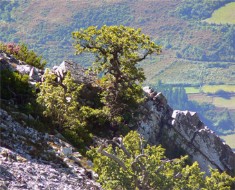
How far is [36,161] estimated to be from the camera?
33469mm

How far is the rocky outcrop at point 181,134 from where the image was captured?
165 ft

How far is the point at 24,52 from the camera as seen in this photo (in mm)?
55250

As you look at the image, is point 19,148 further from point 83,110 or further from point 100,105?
point 100,105

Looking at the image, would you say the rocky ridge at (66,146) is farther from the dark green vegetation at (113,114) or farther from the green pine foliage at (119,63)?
the green pine foliage at (119,63)

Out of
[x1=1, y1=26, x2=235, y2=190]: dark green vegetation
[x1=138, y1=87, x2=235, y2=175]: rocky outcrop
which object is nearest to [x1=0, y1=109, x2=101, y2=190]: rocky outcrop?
[x1=1, y1=26, x2=235, y2=190]: dark green vegetation

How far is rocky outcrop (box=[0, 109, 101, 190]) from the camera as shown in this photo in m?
30.6

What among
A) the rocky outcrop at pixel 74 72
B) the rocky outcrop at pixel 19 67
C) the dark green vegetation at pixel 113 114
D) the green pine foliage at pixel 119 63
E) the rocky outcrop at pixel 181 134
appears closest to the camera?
the dark green vegetation at pixel 113 114

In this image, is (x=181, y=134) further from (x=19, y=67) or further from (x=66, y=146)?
(x=66, y=146)

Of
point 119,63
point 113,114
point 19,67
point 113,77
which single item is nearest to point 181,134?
point 113,77

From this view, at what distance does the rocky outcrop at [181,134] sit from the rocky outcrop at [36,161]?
1304 cm

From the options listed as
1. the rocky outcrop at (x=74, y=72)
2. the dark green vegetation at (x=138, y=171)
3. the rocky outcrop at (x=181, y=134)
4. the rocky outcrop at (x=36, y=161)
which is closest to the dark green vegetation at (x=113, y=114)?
the dark green vegetation at (x=138, y=171)

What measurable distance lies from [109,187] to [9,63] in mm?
17258

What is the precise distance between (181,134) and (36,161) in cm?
1964

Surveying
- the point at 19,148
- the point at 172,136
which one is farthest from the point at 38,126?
the point at 172,136
